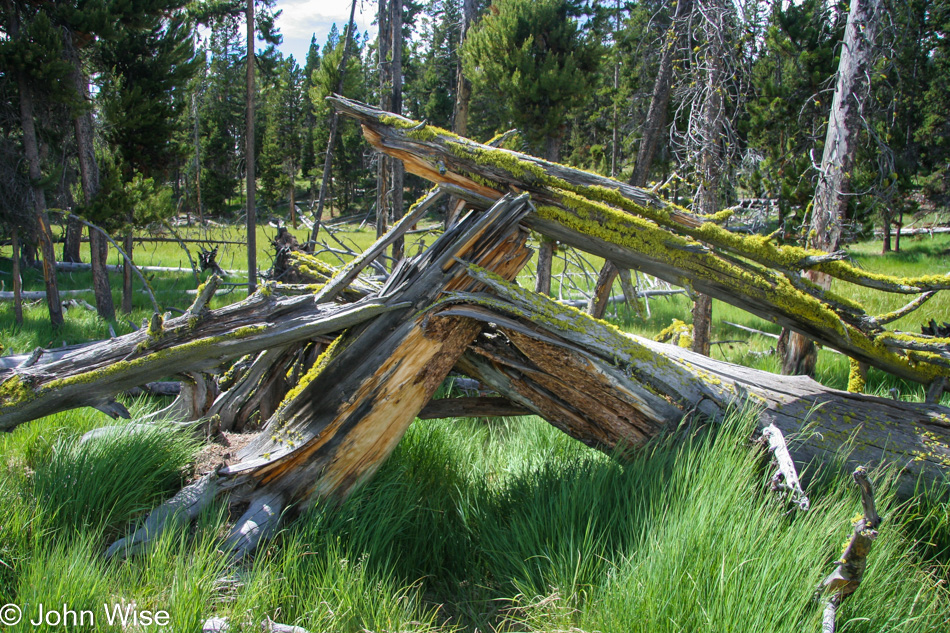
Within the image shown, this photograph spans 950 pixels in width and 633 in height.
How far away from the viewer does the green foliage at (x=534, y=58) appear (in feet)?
36.2

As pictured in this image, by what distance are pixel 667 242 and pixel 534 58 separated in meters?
9.68

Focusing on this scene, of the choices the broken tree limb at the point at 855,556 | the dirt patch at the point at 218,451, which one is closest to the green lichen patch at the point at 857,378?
the broken tree limb at the point at 855,556

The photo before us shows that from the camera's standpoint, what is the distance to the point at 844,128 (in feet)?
17.5

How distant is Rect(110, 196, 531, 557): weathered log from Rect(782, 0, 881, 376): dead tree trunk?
3.79 meters

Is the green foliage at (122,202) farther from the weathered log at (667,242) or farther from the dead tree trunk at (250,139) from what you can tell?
the weathered log at (667,242)

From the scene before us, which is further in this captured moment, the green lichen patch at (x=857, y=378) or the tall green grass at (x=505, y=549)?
the green lichen patch at (x=857, y=378)

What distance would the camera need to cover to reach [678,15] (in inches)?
265

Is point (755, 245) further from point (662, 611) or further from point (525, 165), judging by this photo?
point (662, 611)

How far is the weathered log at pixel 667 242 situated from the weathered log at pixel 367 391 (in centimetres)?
26

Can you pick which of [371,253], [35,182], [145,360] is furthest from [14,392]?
[35,182]

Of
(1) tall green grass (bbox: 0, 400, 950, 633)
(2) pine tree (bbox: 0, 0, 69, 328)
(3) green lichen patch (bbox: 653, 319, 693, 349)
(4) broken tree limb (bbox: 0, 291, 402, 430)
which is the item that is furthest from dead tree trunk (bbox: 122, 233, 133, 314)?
(3) green lichen patch (bbox: 653, 319, 693, 349)

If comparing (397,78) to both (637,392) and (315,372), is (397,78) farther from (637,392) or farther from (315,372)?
(637,392)

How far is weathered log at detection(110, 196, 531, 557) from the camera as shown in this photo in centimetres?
304

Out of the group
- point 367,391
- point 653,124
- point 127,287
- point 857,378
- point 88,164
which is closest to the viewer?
point 367,391
